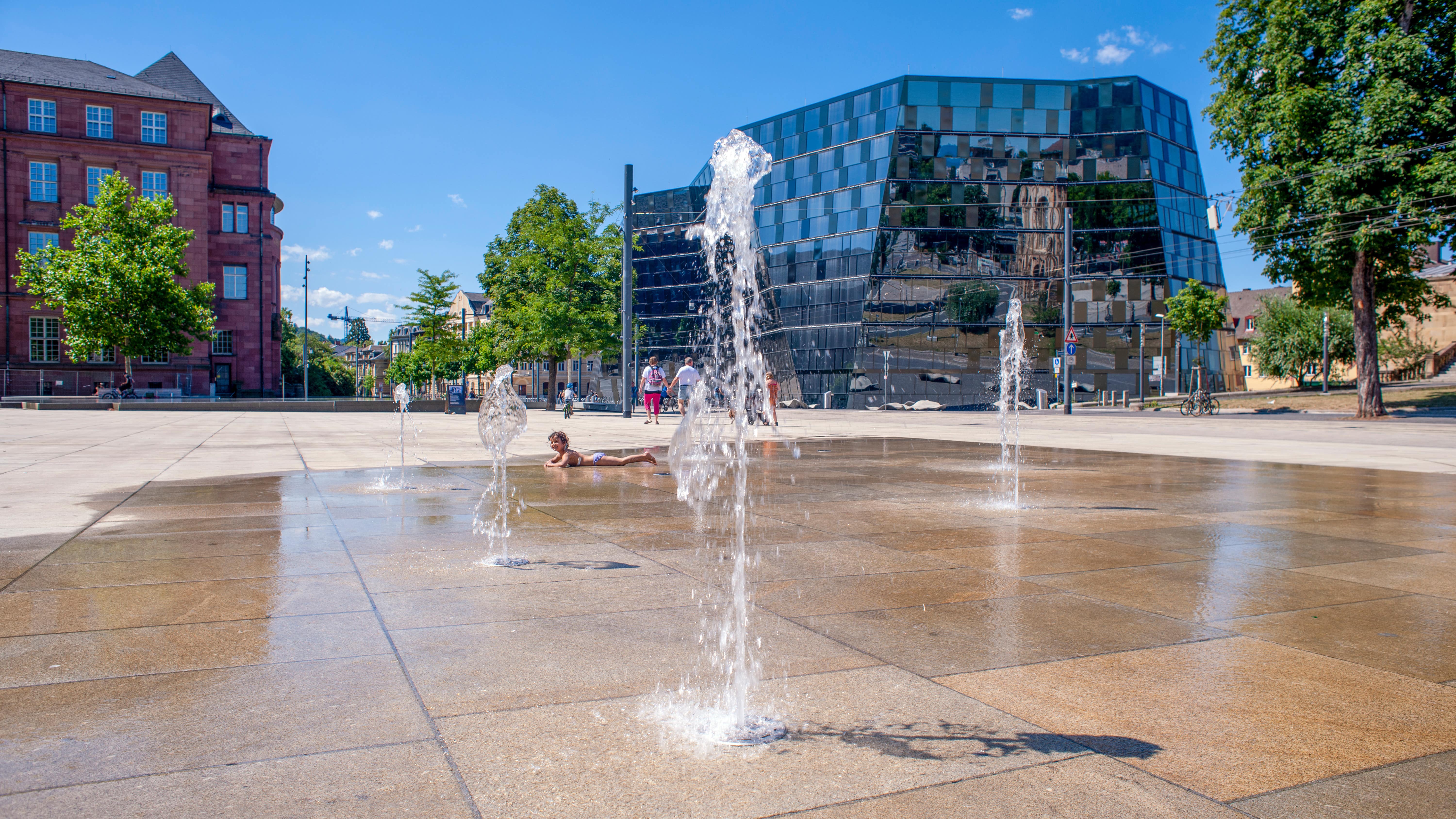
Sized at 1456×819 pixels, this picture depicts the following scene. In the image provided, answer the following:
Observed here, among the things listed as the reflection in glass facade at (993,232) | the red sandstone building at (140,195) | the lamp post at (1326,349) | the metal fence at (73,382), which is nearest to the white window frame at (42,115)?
the red sandstone building at (140,195)

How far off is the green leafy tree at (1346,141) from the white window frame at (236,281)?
49523 mm

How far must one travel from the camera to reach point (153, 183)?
1857 inches

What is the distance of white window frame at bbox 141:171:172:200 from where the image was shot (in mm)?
46875

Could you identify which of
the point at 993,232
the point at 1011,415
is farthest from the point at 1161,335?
the point at 1011,415

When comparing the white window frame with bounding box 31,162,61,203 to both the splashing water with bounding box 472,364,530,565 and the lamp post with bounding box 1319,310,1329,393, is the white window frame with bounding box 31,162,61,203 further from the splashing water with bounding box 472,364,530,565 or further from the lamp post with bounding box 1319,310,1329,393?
the lamp post with bounding box 1319,310,1329,393

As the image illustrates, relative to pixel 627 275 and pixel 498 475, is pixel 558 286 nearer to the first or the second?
pixel 627 275

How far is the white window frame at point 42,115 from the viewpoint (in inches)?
1773

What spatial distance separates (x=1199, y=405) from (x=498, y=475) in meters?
30.5

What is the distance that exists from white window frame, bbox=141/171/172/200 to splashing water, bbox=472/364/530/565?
158 ft

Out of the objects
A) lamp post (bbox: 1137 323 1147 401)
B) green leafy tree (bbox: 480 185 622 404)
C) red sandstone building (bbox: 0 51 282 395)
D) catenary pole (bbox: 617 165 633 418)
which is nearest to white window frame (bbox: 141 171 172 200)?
red sandstone building (bbox: 0 51 282 395)

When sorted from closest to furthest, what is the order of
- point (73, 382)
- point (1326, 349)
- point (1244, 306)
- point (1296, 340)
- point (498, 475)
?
point (498, 475) → point (73, 382) → point (1326, 349) → point (1296, 340) → point (1244, 306)

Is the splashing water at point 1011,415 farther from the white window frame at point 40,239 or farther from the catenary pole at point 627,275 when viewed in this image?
the white window frame at point 40,239

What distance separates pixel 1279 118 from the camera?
2609cm

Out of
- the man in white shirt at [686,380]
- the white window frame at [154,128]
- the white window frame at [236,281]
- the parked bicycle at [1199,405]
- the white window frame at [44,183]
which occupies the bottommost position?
the parked bicycle at [1199,405]
